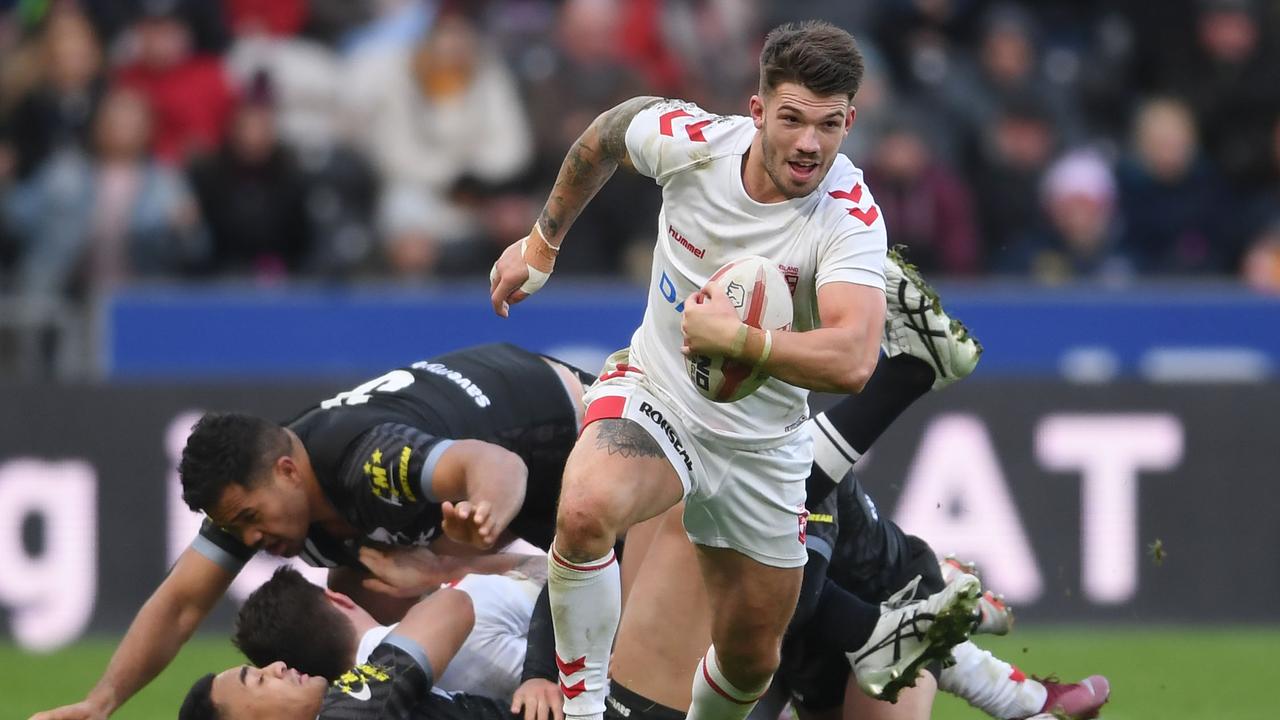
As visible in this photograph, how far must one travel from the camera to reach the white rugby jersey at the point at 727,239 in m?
6.00

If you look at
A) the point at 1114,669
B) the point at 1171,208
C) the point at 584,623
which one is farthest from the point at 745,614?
the point at 1171,208

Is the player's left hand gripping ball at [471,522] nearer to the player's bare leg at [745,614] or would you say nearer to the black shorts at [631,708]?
the player's bare leg at [745,614]

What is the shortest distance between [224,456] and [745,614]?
1.83m

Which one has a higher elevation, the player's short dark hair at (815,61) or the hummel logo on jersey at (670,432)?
the player's short dark hair at (815,61)

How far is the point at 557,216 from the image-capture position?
6680 millimetres

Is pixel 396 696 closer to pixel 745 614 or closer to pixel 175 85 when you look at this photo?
pixel 745 614

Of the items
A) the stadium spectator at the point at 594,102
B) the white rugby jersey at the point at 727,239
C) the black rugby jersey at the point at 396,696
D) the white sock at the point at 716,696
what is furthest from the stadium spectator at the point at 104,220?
the white sock at the point at 716,696

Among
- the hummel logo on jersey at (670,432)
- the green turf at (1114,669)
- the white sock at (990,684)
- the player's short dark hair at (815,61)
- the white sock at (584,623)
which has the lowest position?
the green turf at (1114,669)

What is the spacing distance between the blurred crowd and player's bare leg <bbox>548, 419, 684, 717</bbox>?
6747 millimetres

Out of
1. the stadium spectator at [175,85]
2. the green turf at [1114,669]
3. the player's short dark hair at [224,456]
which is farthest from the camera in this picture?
the stadium spectator at [175,85]

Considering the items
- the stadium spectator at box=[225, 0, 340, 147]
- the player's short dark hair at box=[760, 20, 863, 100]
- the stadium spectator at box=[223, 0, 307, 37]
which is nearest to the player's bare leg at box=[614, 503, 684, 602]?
the player's short dark hair at box=[760, 20, 863, 100]

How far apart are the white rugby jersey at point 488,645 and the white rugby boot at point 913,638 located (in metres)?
1.11

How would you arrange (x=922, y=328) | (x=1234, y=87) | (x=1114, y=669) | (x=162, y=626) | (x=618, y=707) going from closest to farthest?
(x=618, y=707), (x=922, y=328), (x=162, y=626), (x=1114, y=669), (x=1234, y=87)

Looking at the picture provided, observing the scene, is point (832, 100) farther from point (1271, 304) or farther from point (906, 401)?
point (1271, 304)
